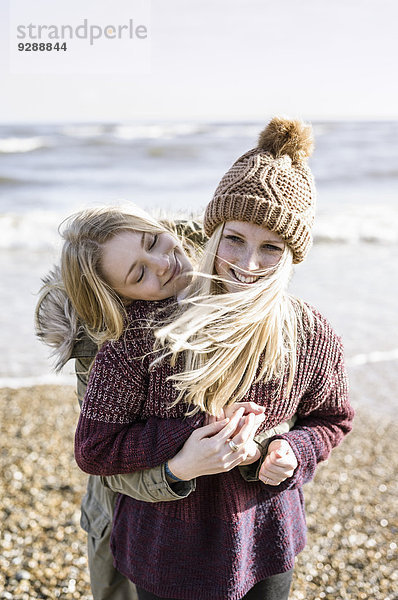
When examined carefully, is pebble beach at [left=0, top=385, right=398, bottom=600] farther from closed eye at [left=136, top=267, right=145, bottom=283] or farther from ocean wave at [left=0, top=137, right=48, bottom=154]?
ocean wave at [left=0, top=137, right=48, bottom=154]

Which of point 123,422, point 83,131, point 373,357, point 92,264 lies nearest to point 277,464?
point 123,422

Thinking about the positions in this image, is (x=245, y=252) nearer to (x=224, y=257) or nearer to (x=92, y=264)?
(x=224, y=257)

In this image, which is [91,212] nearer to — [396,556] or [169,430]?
[169,430]

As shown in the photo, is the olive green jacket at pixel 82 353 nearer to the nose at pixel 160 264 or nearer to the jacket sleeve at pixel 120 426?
the jacket sleeve at pixel 120 426

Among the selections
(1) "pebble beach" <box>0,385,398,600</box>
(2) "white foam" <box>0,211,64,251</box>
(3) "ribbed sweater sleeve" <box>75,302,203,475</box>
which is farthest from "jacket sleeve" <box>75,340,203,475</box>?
(2) "white foam" <box>0,211,64,251</box>

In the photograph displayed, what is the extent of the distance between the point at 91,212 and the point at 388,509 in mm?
3307

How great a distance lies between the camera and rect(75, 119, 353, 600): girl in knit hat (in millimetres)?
2008

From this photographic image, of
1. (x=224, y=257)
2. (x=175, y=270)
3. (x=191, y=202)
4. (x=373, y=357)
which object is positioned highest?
(x=224, y=257)

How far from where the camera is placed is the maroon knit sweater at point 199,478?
2012mm

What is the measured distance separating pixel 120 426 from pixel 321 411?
28.0 inches

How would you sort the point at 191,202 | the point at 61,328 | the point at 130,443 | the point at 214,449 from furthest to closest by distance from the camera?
the point at 191,202
the point at 61,328
the point at 130,443
the point at 214,449

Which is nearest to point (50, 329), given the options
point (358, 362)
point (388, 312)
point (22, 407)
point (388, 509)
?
point (388, 509)

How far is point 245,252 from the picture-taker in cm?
206

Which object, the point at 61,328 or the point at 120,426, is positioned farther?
the point at 61,328
